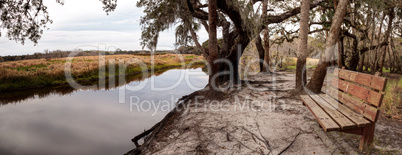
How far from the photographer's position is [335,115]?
9.97ft

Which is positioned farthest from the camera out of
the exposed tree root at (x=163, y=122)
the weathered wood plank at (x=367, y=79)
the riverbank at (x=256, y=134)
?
the exposed tree root at (x=163, y=122)

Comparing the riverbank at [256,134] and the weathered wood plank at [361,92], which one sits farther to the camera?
the riverbank at [256,134]

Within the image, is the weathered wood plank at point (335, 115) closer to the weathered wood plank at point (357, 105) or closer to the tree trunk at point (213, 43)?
the weathered wood plank at point (357, 105)

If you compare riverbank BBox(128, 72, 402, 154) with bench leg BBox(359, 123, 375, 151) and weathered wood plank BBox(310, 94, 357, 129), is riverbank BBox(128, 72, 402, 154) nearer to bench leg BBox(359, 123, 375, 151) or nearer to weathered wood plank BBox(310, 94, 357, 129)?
bench leg BBox(359, 123, 375, 151)

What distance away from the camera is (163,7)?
26.9ft

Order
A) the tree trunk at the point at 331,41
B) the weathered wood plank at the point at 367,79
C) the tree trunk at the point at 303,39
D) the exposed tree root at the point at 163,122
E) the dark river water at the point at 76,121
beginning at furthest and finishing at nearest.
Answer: the tree trunk at the point at 303,39
the dark river water at the point at 76,121
the tree trunk at the point at 331,41
the exposed tree root at the point at 163,122
the weathered wood plank at the point at 367,79

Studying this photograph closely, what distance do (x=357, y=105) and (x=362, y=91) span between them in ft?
0.73

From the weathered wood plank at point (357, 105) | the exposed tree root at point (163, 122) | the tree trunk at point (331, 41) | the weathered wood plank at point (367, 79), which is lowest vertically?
the exposed tree root at point (163, 122)

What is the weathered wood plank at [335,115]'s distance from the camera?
2.64 metres

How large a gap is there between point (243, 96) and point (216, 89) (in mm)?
1074

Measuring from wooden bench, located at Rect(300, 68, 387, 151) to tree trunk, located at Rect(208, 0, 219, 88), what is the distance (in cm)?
459

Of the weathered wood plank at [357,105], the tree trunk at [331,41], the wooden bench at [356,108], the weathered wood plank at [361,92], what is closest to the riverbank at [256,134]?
the wooden bench at [356,108]

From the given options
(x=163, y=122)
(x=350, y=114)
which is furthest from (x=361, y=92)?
(x=163, y=122)

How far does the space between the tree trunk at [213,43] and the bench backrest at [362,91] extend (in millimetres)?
4398
